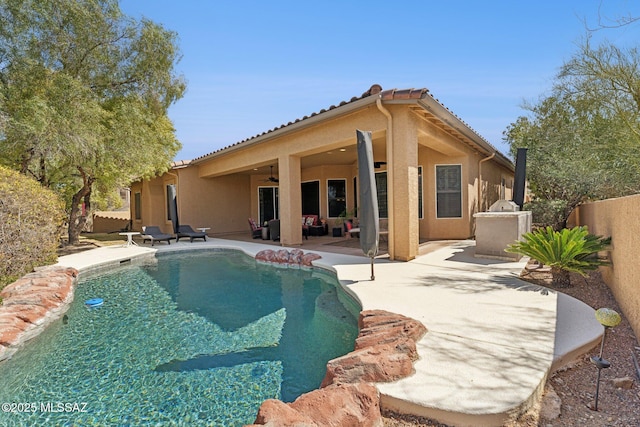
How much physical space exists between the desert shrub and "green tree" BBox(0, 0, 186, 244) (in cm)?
286

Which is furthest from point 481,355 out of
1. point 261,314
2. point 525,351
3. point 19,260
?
point 19,260

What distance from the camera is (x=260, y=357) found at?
4.52 m

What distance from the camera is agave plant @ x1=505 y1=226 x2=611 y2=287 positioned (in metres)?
5.91

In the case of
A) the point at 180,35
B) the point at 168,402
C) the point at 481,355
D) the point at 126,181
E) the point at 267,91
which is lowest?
the point at 168,402

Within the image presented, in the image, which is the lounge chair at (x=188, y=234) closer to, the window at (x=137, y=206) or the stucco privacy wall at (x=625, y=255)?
the window at (x=137, y=206)

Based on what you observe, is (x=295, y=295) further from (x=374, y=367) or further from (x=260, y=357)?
(x=374, y=367)

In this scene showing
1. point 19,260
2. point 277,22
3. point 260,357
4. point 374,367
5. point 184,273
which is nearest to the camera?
point 374,367

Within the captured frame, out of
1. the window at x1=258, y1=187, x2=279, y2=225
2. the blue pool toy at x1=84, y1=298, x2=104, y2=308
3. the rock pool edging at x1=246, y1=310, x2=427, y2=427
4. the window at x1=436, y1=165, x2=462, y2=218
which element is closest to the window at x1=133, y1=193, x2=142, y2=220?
the window at x1=258, y1=187, x2=279, y2=225

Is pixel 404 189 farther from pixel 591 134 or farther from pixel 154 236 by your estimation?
pixel 154 236

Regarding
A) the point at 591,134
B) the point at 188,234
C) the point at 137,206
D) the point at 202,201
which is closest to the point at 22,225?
the point at 188,234

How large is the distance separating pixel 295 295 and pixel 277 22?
9.11 m

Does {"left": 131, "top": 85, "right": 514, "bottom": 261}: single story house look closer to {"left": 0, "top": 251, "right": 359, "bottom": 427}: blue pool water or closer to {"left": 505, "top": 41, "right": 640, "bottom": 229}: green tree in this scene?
{"left": 505, "top": 41, "right": 640, "bottom": 229}: green tree

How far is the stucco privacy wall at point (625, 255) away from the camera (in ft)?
A: 13.8

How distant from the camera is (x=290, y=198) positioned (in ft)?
42.1
